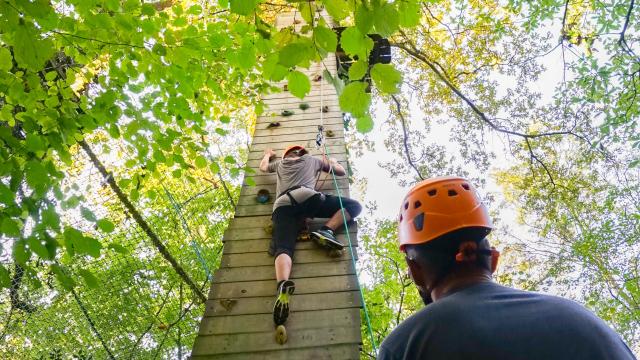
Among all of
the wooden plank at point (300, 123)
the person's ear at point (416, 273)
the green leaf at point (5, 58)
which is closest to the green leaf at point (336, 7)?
the person's ear at point (416, 273)

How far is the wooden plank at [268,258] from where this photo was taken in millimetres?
3285

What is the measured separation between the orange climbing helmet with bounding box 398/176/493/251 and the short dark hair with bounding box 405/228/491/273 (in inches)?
0.5

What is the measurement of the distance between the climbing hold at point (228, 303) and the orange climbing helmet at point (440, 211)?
5.88 feet

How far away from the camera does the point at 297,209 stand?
11.3 ft

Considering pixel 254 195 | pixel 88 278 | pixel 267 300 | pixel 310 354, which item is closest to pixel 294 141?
pixel 254 195

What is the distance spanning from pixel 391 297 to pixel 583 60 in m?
5.02

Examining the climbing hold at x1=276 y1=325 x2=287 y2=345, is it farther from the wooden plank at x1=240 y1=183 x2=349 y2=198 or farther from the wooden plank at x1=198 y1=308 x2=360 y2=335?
the wooden plank at x1=240 y1=183 x2=349 y2=198

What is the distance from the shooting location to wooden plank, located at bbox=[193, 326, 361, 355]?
102 inches

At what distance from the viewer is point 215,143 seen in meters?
8.77

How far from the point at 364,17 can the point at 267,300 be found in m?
2.26

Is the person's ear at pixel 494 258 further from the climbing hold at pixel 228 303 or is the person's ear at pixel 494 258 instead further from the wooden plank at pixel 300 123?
the wooden plank at pixel 300 123

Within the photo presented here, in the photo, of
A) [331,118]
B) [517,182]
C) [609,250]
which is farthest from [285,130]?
[517,182]

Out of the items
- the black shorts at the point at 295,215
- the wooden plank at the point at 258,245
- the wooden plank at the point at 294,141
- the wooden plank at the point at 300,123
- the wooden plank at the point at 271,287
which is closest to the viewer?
the wooden plank at the point at 271,287

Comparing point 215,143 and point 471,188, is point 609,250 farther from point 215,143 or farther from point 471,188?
point 471,188
